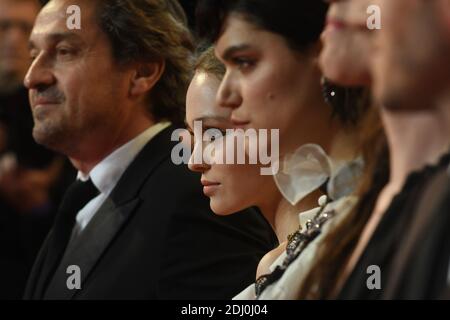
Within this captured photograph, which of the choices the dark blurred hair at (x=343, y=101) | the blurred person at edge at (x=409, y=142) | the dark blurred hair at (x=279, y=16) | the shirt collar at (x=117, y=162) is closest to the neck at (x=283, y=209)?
the dark blurred hair at (x=343, y=101)

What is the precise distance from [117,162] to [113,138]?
81 mm

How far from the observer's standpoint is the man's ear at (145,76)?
235 cm

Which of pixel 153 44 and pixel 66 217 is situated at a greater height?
pixel 153 44

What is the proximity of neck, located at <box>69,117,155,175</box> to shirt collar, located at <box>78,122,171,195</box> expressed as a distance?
0.09 ft

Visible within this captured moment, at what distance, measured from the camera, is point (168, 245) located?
1967 mm

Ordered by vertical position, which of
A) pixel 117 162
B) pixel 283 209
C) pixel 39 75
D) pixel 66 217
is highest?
pixel 39 75

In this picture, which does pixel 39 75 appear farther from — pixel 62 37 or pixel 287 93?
pixel 287 93

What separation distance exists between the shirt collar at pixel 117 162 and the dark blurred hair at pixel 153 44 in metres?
0.07

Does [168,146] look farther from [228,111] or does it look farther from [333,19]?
[333,19]

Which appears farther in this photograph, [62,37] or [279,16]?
[62,37]

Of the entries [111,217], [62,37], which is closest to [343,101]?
[111,217]

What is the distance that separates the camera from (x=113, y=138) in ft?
7.62

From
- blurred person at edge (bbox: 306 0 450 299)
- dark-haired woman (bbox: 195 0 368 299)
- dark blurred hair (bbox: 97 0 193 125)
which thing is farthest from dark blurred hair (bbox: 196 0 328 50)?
dark blurred hair (bbox: 97 0 193 125)

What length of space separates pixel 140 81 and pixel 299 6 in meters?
0.98
